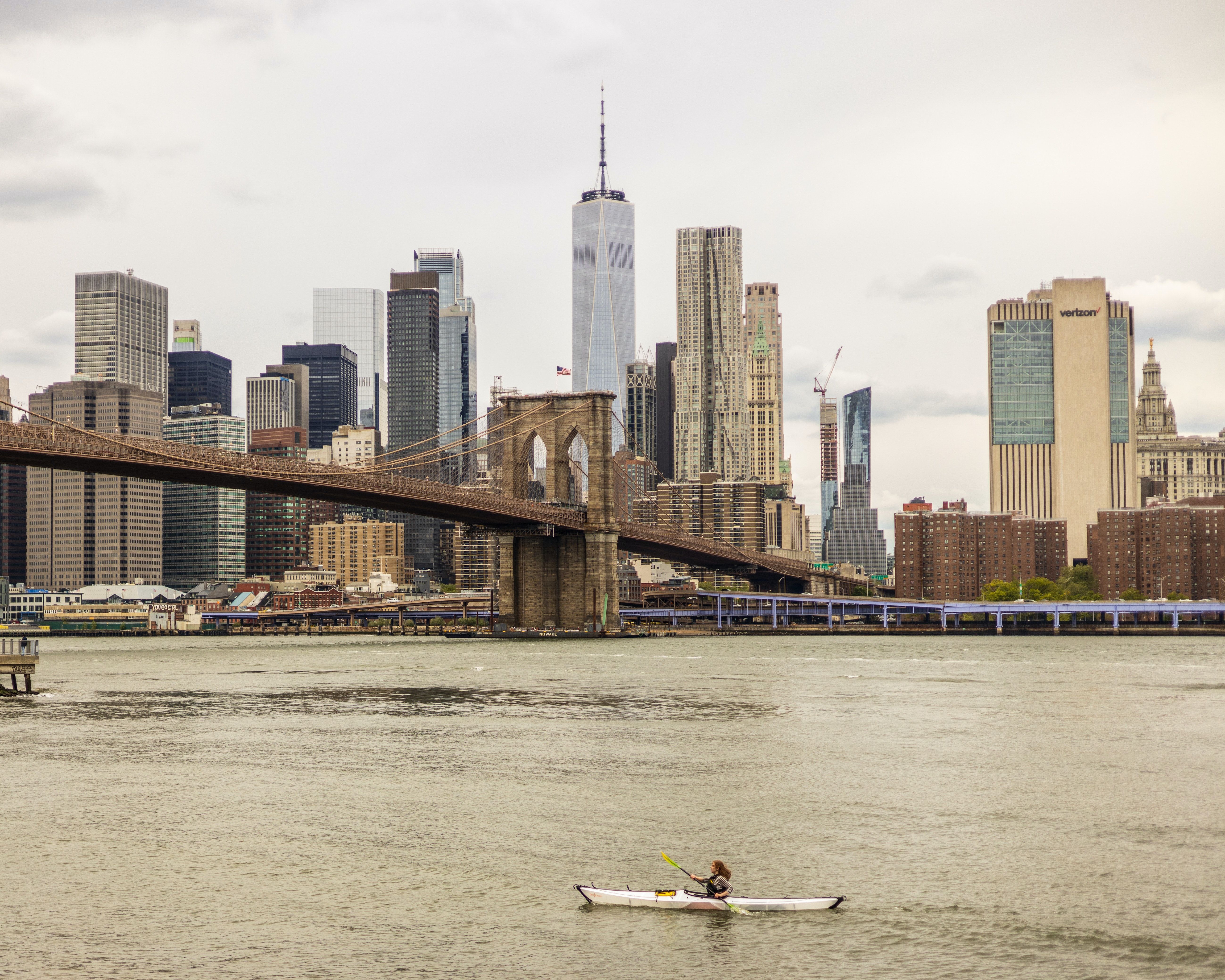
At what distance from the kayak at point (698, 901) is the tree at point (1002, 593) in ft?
428

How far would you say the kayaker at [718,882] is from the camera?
700 inches

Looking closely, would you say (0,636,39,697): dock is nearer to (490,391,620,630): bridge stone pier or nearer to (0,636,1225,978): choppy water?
(0,636,1225,978): choppy water

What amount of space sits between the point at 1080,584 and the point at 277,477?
11370 centimetres

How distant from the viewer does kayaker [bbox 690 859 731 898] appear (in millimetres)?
17781

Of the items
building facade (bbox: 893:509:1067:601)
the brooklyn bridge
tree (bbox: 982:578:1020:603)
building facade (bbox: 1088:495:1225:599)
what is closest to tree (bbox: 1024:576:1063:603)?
tree (bbox: 982:578:1020:603)

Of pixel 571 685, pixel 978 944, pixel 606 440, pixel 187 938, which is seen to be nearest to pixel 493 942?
pixel 187 938

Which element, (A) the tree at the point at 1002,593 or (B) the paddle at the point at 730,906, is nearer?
(B) the paddle at the point at 730,906

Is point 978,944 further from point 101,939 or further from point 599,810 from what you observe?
point 101,939

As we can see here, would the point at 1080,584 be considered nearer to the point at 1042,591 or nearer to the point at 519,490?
the point at 1042,591

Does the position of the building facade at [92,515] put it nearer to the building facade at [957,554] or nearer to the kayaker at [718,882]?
the building facade at [957,554]

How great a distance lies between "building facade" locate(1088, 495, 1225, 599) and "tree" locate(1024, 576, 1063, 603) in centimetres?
1156

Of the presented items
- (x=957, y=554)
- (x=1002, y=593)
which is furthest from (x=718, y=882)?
(x=957, y=554)

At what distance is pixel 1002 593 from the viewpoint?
146750mm


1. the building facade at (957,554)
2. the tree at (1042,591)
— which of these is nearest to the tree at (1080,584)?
the tree at (1042,591)
